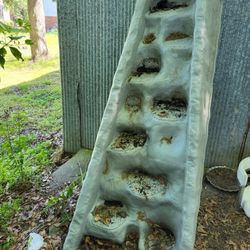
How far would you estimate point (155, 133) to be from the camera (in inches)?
102

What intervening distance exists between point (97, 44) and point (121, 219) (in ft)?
8.62

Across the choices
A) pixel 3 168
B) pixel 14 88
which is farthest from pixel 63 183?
pixel 14 88

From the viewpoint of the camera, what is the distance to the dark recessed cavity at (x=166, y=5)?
2.94 meters

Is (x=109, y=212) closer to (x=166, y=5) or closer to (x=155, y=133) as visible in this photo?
(x=155, y=133)

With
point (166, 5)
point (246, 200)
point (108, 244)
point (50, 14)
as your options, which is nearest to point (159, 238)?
point (108, 244)

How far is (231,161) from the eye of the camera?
428cm

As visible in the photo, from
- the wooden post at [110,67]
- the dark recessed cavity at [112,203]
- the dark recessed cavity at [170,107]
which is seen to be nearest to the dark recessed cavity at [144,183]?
the dark recessed cavity at [112,203]

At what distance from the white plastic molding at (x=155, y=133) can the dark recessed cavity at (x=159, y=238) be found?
0.09ft

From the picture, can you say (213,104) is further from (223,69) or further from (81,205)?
(81,205)

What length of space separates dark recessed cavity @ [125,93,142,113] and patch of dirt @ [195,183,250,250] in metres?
1.51

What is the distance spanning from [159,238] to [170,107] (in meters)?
1.15

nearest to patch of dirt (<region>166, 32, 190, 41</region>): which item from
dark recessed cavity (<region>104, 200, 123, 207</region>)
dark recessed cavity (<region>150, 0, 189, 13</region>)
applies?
dark recessed cavity (<region>150, 0, 189, 13</region>)

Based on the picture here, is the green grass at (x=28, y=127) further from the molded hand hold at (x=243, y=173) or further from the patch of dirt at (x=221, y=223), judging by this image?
the molded hand hold at (x=243, y=173)

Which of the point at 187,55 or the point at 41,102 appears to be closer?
the point at 187,55
